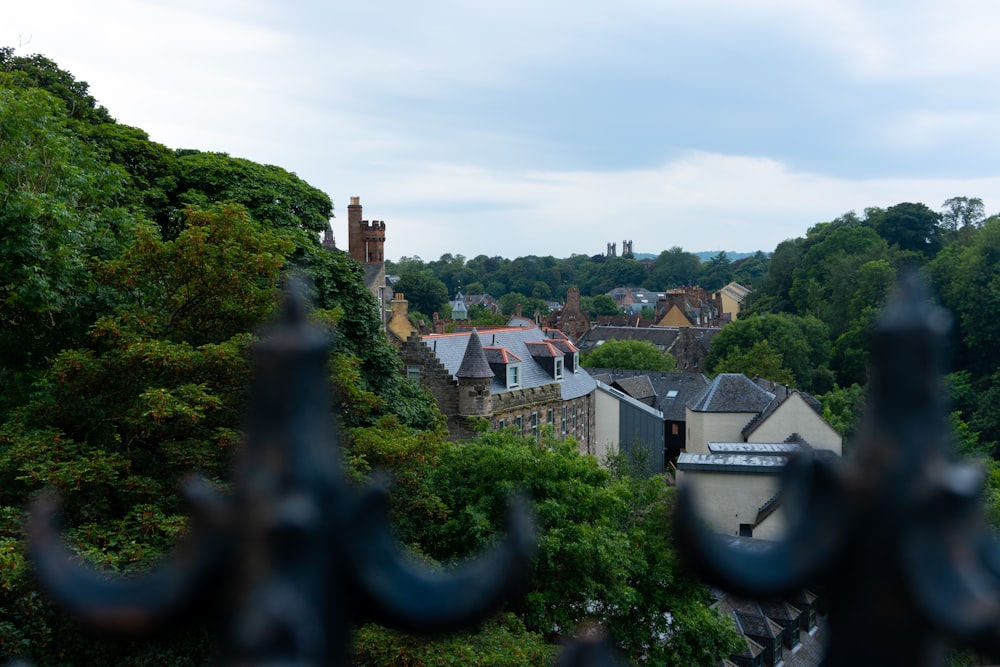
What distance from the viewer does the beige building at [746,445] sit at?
34.1 metres

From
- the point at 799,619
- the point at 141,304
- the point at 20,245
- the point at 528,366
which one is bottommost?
the point at 799,619

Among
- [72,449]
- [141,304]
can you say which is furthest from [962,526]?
[141,304]

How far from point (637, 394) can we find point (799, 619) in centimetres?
3554

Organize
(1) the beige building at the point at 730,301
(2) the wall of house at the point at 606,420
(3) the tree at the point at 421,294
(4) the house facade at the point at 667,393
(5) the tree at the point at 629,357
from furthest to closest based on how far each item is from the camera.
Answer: (1) the beige building at the point at 730,301, (3) the tree at the point at 421,294, (5) the tree at the point at 629,357, (4) the house facade at the point at 667,393, (2) the wall of house at the point at 606,420

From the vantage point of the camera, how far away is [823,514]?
211 centimetres

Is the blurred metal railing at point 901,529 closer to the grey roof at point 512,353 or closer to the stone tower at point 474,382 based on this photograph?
the stone tower at point 474,382

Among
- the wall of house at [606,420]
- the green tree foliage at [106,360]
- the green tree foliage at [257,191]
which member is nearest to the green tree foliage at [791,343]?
the wall of house at [606,420]

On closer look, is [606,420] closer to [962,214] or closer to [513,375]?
[513,375]

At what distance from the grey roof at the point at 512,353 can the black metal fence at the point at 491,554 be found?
3482cm

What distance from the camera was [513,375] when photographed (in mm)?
39750

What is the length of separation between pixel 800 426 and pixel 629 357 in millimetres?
36605

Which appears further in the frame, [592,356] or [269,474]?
[592,356]

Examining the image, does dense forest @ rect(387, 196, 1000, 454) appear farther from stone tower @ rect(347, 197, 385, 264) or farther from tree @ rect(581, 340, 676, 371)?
stone tower @ rect(347, 197, 385, 264)

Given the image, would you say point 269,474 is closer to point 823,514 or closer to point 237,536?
point 237,536
